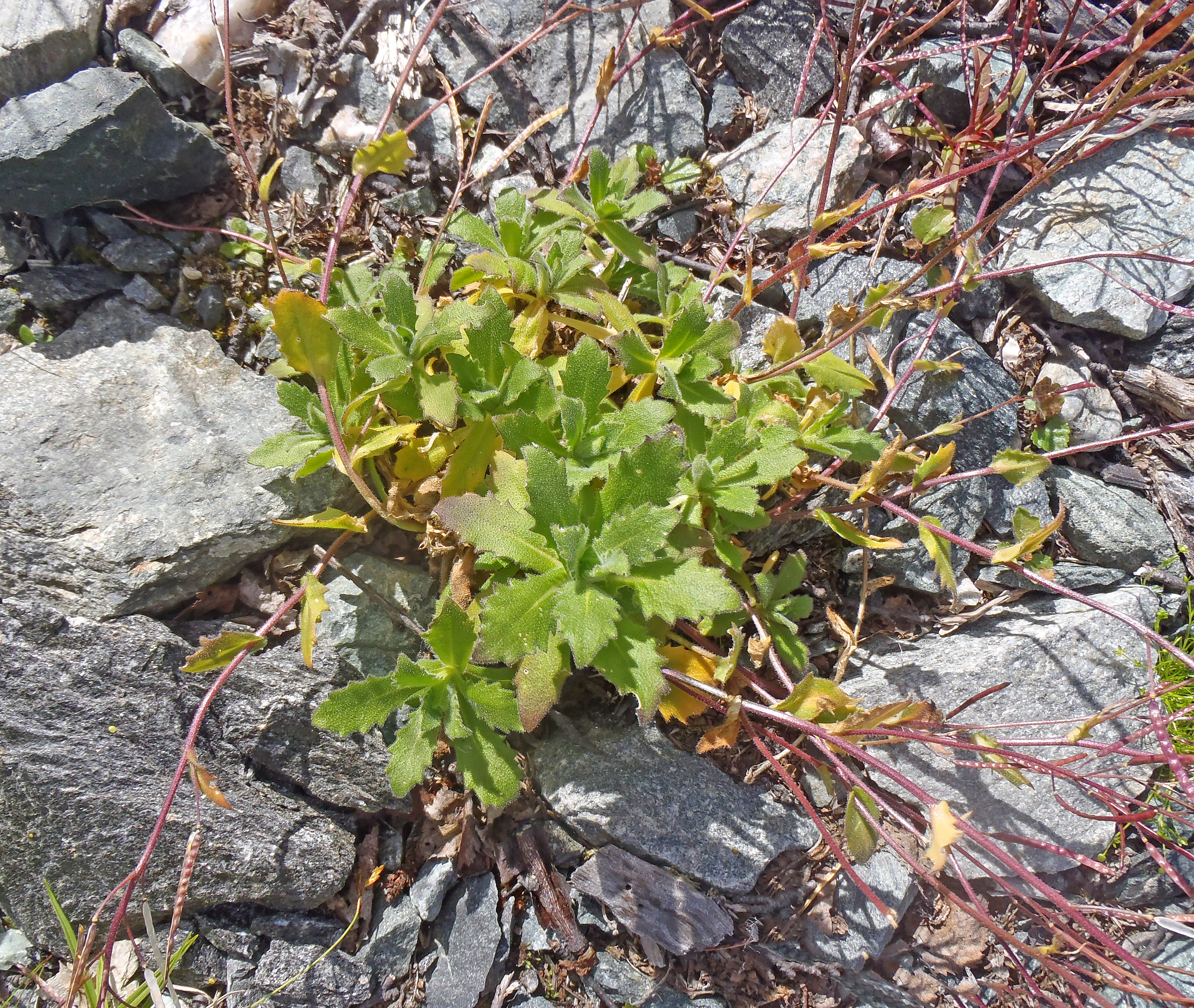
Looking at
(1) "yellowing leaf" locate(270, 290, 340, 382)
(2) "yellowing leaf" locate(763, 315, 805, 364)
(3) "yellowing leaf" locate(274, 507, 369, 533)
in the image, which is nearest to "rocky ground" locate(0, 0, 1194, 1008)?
(3) "yellowing leaf" locate(274, 507, 369, 533)

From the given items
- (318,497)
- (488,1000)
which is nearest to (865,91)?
(318,497)

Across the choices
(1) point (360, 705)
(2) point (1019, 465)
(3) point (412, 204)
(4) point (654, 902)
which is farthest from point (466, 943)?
(3) point (412, 204)

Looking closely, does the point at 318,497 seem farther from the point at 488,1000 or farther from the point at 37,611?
the point at 488,1000

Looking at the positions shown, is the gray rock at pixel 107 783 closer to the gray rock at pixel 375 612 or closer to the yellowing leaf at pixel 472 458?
the gray rock at pixel 375 612

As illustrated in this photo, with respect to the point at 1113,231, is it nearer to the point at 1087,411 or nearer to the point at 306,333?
the point at 1087,411

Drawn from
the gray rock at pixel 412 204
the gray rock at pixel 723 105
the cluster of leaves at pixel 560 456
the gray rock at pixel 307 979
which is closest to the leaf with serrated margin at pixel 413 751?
the cluster of leaves at pixel 560 456
